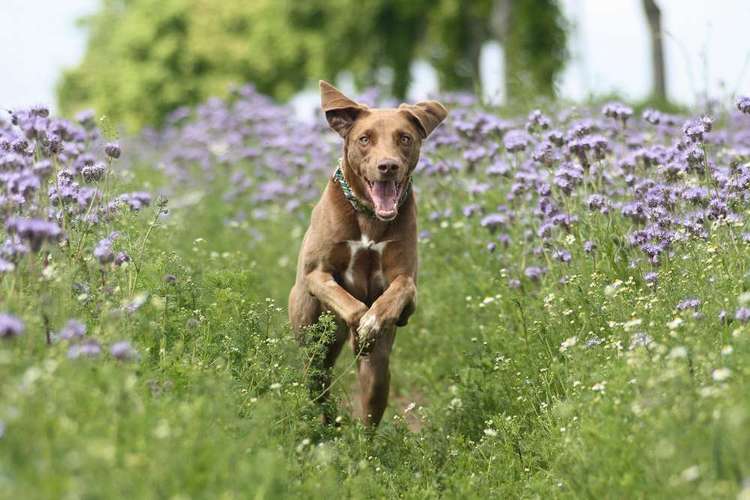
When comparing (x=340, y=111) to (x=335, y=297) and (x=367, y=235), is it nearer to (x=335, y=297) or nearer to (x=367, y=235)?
(x=367, y=235)

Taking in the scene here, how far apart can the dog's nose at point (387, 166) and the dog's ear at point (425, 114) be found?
1.96 feet

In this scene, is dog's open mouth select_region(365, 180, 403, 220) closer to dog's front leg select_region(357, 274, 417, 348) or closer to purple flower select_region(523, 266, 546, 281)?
dog's front leg select_region(357, 274, 417, 348)

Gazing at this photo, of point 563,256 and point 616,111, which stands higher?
point 616,111

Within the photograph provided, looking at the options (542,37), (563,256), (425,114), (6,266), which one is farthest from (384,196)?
(542,37)

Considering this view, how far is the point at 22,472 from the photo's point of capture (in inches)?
138

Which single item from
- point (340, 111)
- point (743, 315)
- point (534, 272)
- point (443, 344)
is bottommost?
point (443, 344)

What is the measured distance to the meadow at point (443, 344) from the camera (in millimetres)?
3920

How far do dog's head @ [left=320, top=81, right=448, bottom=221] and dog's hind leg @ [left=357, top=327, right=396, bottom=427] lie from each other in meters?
0.82

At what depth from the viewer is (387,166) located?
20.6 feet

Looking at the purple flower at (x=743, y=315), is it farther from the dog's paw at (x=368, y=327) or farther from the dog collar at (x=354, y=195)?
the dog collar at (x=354, y=195)

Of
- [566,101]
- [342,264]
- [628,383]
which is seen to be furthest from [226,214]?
[628,383]

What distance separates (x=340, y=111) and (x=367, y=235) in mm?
858

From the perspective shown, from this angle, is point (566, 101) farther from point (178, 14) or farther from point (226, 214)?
point (178, 14)

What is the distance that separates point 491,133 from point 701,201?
300cm
